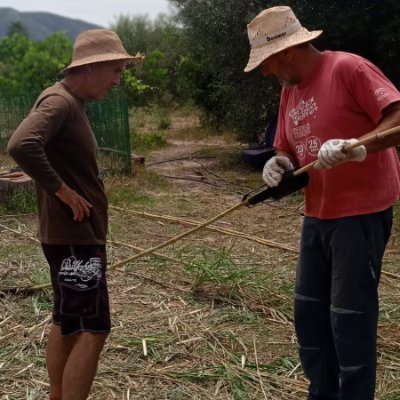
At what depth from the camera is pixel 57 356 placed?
271 cm

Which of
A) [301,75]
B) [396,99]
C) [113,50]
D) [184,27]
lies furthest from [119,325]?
[184,27]

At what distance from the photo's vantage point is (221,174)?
955 cm

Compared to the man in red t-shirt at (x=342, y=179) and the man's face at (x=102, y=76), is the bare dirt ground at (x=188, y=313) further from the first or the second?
the man's face at (x=102, y=76)

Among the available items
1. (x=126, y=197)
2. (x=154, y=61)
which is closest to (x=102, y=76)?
(x=126, y=197)

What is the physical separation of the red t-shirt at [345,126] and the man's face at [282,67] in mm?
39

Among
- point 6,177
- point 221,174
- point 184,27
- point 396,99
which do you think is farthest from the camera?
point 184,27

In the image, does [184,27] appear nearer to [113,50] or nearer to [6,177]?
[6,177]

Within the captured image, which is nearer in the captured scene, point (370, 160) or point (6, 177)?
point (370, 160)

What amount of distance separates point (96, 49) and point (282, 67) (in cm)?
74

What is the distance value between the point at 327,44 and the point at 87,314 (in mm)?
7078

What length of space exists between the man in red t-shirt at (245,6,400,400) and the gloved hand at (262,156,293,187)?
0.39 ft

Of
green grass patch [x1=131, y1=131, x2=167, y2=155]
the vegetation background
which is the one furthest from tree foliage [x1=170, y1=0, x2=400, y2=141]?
green grass patch [x1=131, y1=131, x2=167, y2=155]

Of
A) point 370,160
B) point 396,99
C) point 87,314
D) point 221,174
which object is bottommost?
point 221,174

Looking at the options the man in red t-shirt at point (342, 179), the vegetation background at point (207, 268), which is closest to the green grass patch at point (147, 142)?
the vegetation background at point (207, 268)
